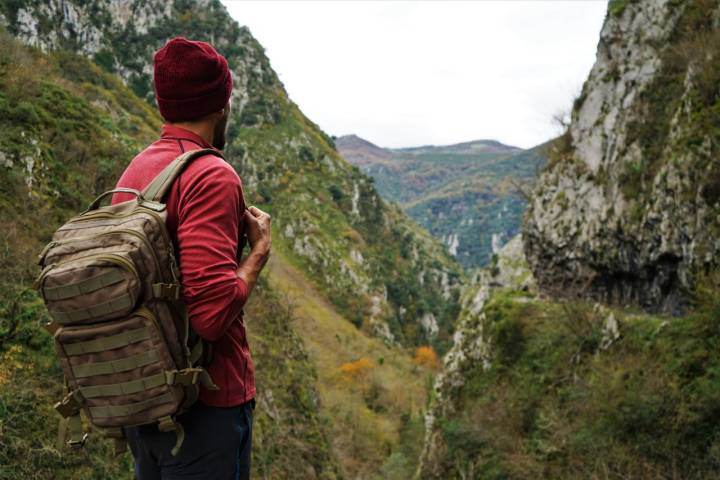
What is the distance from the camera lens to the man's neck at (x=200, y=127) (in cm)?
228

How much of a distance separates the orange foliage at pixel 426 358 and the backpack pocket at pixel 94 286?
62.0 meters

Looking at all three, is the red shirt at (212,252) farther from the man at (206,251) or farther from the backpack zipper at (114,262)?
the backpack zipper at (114,262)

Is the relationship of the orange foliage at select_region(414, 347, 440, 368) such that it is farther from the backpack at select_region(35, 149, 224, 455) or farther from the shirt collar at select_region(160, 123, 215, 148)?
the backpack at select_region(35, 149, 224, 455)

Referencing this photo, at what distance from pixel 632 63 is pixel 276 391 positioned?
1920cm

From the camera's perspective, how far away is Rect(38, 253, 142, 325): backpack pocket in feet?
5.70

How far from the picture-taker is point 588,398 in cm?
1688

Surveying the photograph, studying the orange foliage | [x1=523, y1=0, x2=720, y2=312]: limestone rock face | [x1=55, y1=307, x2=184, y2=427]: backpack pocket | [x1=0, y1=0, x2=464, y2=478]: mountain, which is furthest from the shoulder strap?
the orange foliage

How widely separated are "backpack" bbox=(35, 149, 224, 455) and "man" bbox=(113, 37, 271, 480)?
0.09m

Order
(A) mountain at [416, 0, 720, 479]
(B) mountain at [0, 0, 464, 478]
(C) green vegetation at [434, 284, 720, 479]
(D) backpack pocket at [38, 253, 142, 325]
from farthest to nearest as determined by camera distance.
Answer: (A) mountain at [416, 0, 720, 479], (C) green vegetation at [434, 284, 720, 479], (B) mountain at [0, 0, 464, 478], (D) backpack pocket at [38, 253, 142, 325]

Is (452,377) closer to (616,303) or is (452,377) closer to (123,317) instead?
(616,303)

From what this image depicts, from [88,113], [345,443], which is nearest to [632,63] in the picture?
[88,113]

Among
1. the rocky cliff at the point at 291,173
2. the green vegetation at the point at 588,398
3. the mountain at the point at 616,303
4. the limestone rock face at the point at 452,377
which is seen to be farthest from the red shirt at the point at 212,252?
the rocky cliff at the point at 291,173

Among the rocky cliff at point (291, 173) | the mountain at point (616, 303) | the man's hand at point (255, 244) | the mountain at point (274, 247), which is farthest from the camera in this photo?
the rocky cliff at point (291, 173)

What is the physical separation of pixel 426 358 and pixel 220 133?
208 feet
